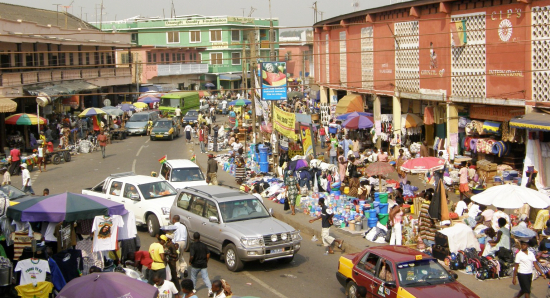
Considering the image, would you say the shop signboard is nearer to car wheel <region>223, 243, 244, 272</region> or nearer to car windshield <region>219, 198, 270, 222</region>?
car windshield <region>219, 198, 270, 222</region>

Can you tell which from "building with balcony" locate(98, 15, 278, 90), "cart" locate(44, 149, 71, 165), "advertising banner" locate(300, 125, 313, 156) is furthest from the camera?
"building with balcony" locate(98, 15, 278, 90)

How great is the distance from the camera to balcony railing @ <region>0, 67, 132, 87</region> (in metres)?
33.4

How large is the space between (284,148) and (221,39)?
6340 centimetres

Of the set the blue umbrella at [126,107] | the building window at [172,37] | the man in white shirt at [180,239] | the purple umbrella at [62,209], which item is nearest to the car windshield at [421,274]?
the man in white shirt at [180,239]

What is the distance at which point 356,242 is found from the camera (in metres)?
16.0

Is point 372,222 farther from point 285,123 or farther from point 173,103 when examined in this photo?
point 173,103

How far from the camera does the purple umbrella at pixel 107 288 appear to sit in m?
8.29

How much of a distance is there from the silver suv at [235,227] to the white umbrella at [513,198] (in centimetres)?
483

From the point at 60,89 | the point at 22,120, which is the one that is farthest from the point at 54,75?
the point at 22,120

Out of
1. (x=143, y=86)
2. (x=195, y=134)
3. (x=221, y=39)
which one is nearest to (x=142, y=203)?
(x=195, y=134)

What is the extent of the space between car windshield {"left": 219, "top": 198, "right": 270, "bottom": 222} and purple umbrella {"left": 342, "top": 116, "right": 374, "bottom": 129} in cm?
1436

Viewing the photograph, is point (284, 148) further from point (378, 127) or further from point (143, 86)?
point (143, 86)

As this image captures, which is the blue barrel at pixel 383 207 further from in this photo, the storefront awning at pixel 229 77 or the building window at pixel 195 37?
the building window at pixel 195 37

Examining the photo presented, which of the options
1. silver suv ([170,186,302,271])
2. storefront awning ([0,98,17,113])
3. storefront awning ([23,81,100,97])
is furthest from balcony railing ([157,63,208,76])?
silver suv ([170,186,302,271])
